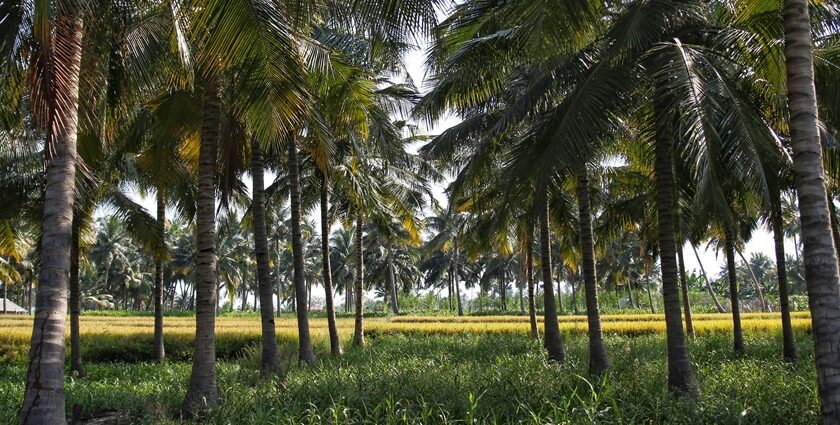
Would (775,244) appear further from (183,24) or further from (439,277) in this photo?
(439,277)

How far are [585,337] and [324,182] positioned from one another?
928cm

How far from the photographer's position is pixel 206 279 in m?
7.98

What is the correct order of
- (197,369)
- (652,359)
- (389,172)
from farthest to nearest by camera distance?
1. (389,172)
2. (652,359)
3. (197,369)

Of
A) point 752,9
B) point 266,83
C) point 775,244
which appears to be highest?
point 752,9

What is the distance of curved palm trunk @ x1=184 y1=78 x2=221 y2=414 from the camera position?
25.3ft

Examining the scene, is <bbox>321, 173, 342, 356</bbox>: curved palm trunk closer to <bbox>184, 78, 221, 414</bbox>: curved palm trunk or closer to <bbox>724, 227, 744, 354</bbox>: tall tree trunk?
<bbox>184, 78, 221, 414</bbox>: curved palm trunk

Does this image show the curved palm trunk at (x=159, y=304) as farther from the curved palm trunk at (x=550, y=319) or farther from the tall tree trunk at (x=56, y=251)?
the tall tree trunk at (x=56, y=251)

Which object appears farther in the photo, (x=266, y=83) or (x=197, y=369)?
(x=197, y=369)

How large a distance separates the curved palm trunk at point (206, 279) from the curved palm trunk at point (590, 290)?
20.4 feet

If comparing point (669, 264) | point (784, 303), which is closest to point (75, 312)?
point (669, 264)

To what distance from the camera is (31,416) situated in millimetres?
5059

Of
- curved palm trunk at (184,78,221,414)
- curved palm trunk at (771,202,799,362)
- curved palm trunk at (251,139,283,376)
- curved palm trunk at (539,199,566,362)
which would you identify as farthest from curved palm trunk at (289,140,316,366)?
curved palm trunk at (771,202,799,362)

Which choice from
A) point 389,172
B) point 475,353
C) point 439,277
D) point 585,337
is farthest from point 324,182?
point 439,277

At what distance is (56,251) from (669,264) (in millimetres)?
7144
